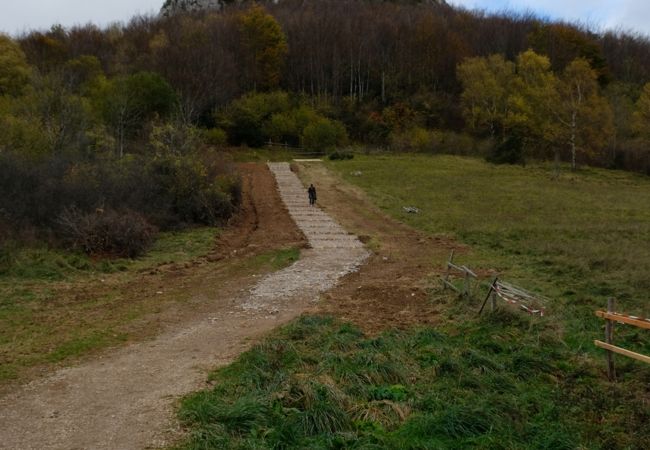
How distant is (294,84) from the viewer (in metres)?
83.2

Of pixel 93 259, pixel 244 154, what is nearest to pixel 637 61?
pixel 244 154

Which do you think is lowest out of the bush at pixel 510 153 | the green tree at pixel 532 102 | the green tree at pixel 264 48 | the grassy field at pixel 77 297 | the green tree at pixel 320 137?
the grassy field at pixel 77 297

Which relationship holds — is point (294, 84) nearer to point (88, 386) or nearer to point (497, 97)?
point (497, 97)

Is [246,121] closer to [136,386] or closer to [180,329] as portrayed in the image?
[180,329]

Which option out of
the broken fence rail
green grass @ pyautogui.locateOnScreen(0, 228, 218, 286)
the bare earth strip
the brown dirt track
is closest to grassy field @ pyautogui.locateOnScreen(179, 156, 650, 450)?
the broken fence rail

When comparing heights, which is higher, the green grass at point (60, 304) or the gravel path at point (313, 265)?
the green grass at point (60, 304)

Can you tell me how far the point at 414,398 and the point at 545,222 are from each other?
20.2m

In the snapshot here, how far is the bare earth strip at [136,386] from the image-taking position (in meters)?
6.81

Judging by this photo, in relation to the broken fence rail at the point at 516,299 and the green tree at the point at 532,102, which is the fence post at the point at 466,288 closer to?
the broken fence rail at the point at 516,299

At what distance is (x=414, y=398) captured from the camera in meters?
7.76

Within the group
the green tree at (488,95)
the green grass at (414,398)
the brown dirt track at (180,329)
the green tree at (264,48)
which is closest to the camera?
the green grass at (414,398)

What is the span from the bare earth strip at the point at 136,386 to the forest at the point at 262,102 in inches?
284

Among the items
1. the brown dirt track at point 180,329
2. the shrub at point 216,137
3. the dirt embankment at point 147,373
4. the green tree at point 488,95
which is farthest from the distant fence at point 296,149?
the dirt embankment at point 147,373

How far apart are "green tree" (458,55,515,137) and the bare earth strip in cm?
5616
